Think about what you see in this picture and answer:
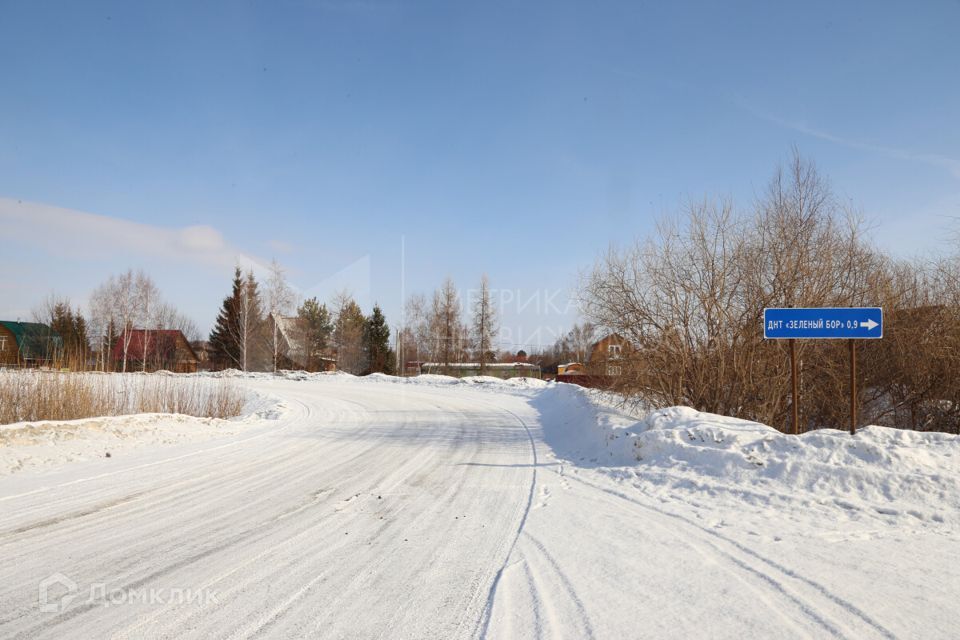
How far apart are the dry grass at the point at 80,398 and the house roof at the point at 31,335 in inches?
887

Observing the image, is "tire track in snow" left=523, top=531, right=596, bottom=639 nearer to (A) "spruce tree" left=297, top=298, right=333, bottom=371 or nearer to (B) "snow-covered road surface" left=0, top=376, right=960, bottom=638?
(B) "snow-covered road surface" left=0, top=376, right=960, bottom=638

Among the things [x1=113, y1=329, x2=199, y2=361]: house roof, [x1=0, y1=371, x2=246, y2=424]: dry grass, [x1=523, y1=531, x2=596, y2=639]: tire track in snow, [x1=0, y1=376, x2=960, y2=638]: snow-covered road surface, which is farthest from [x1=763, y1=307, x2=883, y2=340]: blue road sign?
[x1=113, y1=329, x2=199, y2=361]: house roof

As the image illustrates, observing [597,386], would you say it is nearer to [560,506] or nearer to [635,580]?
[560,506]

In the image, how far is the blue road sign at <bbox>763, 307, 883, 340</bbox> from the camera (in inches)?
336

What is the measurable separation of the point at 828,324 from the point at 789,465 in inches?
123

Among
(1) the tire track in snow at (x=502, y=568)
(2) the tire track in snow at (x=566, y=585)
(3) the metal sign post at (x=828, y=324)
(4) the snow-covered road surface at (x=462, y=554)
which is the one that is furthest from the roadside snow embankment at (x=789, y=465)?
(2) the tire track in snow at (x=566, y=585)

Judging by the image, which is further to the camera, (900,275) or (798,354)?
(900,275)

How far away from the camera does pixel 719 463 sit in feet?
25.3

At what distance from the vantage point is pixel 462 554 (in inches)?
190

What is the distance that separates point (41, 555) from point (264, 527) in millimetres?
1913

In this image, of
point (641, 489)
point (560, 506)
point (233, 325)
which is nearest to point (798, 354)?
point (641, 489)

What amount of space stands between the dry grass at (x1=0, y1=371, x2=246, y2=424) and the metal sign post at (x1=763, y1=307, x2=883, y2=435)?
51.2ft

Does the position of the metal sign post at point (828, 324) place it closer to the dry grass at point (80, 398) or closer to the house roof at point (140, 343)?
the dry grass at point (80, 398)

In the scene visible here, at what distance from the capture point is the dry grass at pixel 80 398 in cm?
1194
